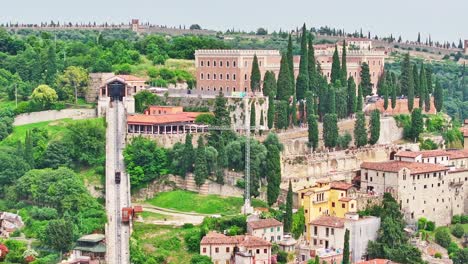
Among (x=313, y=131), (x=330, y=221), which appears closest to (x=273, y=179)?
(x=330, y=221)

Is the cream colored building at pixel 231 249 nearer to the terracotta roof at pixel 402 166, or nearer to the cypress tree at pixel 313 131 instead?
the terracotta roof at pixel 402 166

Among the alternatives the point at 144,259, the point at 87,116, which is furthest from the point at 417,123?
the point at 144,259

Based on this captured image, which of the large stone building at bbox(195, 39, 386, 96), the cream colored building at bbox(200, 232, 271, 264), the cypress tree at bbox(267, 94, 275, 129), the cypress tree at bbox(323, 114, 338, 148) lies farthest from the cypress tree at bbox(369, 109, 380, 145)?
the cream colored building at bbox(200, 232, 271, 264)

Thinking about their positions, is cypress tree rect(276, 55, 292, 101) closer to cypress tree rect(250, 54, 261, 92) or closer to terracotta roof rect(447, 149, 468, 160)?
cypress tree rect(250, 54, 261, 92)

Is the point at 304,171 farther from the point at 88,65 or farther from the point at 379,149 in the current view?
the point at 88,65

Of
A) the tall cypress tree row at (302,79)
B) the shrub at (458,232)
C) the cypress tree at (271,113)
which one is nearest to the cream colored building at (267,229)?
the cypress tree at (271,113)

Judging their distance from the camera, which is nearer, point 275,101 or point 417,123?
point 275,101
